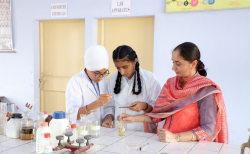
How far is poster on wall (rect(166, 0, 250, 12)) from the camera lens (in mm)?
2893

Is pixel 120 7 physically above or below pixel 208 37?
above

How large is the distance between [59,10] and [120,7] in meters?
1.08

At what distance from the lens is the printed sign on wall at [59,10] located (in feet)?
13.0

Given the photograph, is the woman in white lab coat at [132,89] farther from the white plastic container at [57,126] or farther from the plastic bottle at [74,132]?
the white plastic container at [57,126]

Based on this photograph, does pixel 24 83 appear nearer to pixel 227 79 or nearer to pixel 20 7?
pixel 20 7

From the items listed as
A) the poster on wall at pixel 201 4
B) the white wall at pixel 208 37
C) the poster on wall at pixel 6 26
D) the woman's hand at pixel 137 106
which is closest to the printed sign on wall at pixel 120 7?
the white wall at pixel 208 37

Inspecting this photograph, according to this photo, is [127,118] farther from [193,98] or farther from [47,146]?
[47,146]

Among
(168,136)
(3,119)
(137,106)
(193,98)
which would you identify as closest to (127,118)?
(137,106)

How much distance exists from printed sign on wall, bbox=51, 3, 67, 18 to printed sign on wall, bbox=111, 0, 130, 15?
2.81 feet

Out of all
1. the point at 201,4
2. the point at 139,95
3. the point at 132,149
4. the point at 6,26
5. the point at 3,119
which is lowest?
the point at 132,149

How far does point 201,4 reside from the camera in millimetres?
3074

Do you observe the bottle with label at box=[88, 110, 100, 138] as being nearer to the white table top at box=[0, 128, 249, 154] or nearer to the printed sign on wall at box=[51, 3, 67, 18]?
the white table top at box=[0, 128, 249, 154]

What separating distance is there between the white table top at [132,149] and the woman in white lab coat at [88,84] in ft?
1.34

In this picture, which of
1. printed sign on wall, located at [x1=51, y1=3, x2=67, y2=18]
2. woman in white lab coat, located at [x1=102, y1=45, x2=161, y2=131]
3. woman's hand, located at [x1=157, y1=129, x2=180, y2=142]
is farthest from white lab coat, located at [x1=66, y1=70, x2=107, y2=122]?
printed sign on wall, located at [x1=51, y1=3, x2=67, y2=18]
